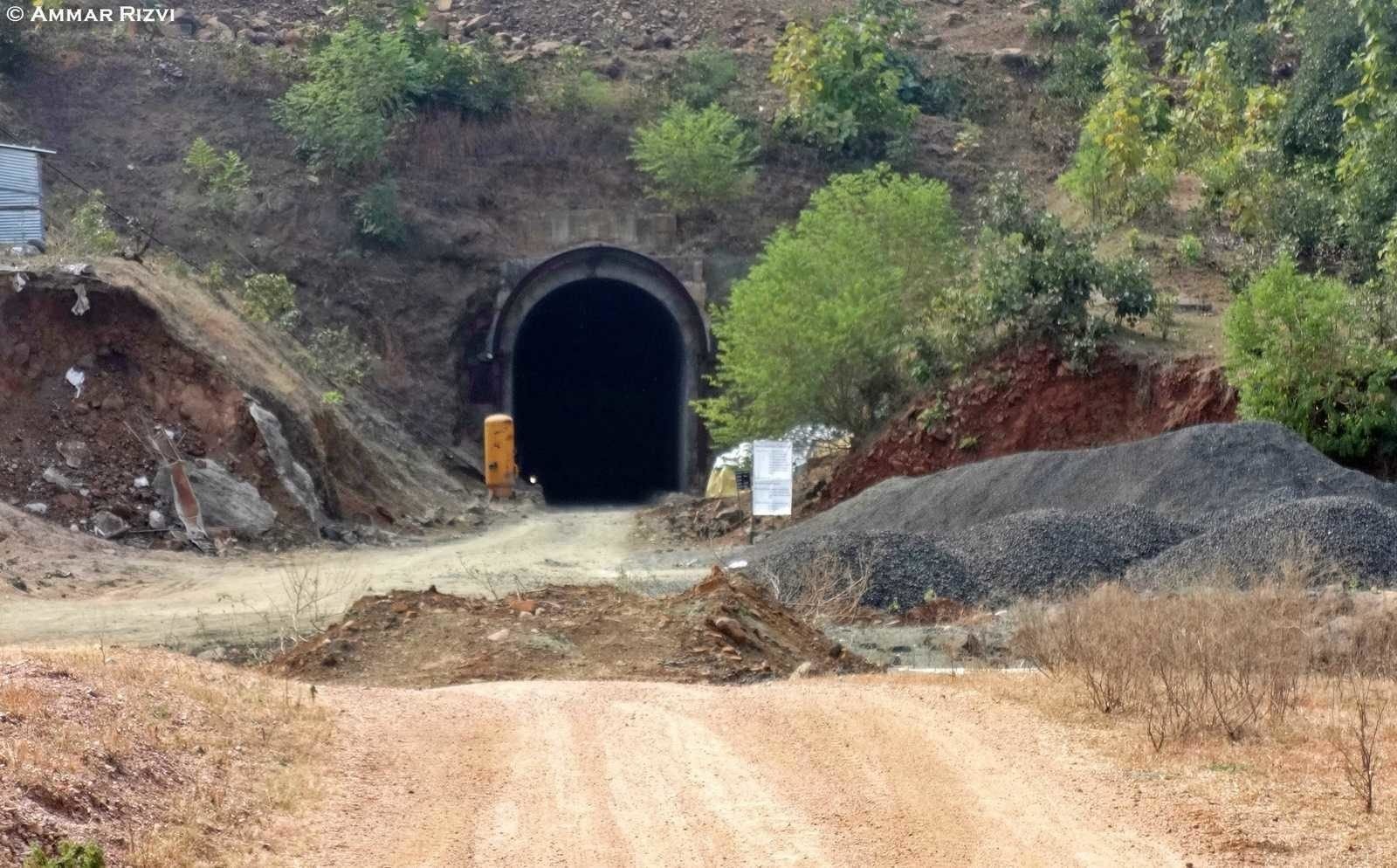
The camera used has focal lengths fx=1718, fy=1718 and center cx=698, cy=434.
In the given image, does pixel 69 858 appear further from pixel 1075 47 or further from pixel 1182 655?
pixel 1075 47

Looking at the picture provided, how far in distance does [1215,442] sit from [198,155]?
24892 mm

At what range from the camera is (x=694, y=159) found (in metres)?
40.1

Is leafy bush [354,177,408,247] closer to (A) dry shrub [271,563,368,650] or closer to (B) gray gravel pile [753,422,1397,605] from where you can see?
(B) gray gravel pile [753,422,1397,605]

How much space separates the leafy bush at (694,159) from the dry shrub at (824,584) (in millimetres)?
21664

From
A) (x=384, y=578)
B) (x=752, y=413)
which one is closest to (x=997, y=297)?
(x=752, y=413)

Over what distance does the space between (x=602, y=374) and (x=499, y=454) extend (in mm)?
10859

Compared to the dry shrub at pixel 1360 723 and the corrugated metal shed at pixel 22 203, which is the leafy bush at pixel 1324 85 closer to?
the dry shrub at pixel 1360 723

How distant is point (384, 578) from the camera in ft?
70.7

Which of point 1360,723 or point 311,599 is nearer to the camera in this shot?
point 1360,723

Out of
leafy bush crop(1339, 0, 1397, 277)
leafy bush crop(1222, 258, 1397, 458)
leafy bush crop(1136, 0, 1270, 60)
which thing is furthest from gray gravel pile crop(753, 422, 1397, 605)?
leafy bush crop(1136, 0, 1270, 60)

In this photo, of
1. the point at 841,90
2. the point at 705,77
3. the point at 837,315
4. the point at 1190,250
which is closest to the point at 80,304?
the point at 837,315

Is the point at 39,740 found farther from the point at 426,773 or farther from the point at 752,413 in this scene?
the point at 752,413

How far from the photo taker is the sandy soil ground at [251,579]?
17062 millimetres

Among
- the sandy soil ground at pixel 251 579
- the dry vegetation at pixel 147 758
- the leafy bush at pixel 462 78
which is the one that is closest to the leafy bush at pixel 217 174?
the leafy bush at pixel 462 78
